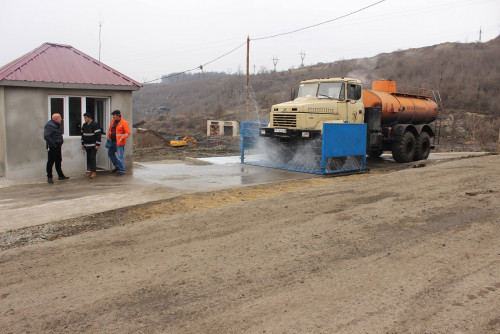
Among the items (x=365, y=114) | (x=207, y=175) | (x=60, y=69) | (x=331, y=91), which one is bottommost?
(x=207, y=175)

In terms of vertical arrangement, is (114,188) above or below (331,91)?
below

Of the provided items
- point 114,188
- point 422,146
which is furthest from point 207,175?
point 422,146

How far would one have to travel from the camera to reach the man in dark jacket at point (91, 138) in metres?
11.0

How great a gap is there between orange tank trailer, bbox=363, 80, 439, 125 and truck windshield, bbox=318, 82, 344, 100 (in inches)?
64.0

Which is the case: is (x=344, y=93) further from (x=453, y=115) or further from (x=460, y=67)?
(x=460, y=67)

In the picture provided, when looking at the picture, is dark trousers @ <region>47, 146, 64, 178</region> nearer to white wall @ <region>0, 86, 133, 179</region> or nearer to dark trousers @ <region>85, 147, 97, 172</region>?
white wall @ <region>0, 86, 133, 179</region>

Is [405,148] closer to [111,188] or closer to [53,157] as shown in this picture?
[111,188]

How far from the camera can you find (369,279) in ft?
15.2

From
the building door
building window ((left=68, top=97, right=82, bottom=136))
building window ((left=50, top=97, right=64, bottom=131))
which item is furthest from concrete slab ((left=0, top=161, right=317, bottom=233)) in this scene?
building window ((left=50, top=97, right=64, bottom=131))

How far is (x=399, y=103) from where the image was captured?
1638cm

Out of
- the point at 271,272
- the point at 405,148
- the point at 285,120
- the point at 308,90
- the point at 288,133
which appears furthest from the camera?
the point at 405,148

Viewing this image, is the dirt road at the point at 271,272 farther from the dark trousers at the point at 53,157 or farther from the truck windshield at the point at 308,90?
the truck windshield at the point at 308,90

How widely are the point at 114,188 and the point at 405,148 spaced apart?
1110 cm

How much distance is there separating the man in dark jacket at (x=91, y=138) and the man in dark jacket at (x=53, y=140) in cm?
66
